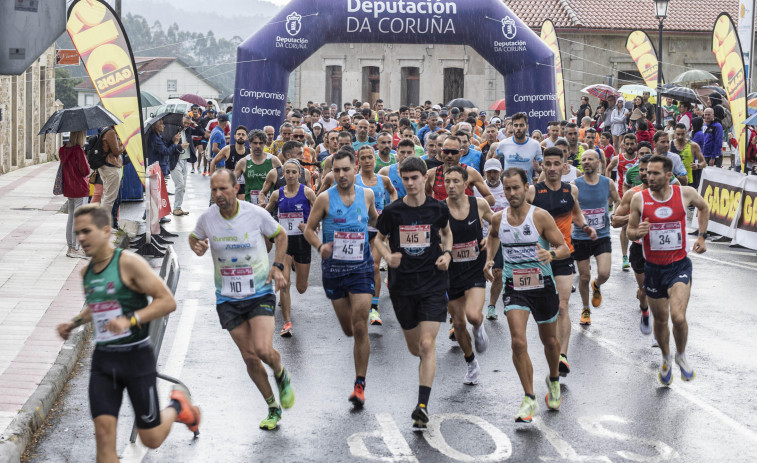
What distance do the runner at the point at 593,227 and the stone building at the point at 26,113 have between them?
2015 centimetres

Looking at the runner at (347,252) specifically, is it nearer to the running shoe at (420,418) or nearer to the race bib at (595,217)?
the running shoe at (420,418)

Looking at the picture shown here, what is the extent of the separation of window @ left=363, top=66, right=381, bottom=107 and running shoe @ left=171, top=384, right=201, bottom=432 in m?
45.2

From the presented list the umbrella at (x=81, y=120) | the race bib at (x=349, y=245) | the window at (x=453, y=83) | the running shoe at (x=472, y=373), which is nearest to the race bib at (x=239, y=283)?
the race bib at (x=349, y=245)

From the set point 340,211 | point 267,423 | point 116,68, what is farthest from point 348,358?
point 116,68

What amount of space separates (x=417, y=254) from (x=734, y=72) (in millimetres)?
13466

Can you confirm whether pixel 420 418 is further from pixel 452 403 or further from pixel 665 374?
pixel 665 374

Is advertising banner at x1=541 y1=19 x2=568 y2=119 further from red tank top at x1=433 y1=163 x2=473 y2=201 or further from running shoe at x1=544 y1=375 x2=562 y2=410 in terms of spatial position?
running shoe at x1=544 y1=375 x2=562 y2=410

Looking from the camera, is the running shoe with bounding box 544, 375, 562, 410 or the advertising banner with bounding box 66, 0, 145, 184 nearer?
the running shoe with bounding box 544, 375, 562, 410

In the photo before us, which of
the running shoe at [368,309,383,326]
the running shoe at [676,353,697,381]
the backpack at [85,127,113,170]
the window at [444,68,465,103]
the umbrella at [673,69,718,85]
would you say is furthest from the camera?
the window at [444,68,465,103]

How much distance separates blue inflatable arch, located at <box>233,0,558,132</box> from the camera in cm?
2058

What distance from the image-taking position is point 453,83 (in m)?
50.2

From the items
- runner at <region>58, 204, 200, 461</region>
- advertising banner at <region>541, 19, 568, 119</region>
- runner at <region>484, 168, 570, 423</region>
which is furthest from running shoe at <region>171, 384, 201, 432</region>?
advertising banner at <region>541, 19, 568, 119</region>

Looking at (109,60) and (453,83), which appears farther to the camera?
(453,83)

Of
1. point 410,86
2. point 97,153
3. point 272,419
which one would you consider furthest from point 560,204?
point 410,86
